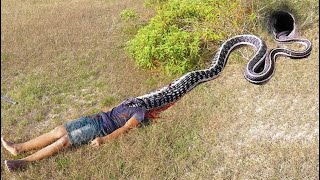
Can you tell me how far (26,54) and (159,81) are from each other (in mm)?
4061

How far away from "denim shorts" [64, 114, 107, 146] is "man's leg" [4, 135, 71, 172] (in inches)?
4.5

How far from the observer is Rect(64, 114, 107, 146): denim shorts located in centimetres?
695

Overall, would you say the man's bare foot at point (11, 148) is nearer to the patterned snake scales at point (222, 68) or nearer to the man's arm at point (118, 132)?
the man's arm at point (118, 132)

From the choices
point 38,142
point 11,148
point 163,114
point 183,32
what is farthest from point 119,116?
point 183,32

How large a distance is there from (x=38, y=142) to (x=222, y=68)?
14.3 ft

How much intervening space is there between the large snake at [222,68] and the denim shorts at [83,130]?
2.48ft

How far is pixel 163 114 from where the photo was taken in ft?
26.1

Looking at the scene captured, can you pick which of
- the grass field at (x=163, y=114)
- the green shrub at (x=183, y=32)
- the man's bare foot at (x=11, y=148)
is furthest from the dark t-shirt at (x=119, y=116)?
the green shrub at (x=183, y=32)

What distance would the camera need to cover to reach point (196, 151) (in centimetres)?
673

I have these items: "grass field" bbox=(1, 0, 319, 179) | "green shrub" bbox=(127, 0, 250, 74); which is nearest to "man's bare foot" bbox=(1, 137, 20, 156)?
"grass field" bbox=(1, 0, 319, 179)

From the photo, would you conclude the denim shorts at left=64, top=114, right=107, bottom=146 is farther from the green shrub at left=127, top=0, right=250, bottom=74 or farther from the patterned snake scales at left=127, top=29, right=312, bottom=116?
the green shrub at left=127, top=0, right=250, bottom=74

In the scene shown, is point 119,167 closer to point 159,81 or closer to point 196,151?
point 196,151

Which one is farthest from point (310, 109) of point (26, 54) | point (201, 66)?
point (26, 54)

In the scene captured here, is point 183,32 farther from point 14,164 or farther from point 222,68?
point 14,164
